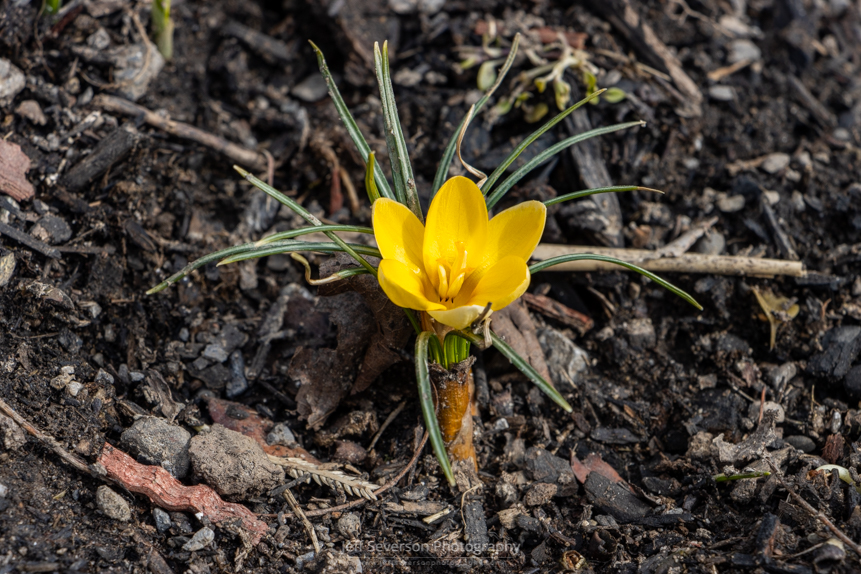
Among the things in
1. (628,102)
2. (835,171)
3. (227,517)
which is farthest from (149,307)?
(835,171)

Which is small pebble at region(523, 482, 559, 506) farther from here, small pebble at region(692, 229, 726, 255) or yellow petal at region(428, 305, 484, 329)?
small pebble at region(692, 229, 726, 255)

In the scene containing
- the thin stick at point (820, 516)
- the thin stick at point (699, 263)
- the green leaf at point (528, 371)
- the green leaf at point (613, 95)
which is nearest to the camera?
the thin stick at point (820, 516)

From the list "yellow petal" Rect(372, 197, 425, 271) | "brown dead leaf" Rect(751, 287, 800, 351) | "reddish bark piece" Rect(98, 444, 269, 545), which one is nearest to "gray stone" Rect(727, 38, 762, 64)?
"brown dead leaf" Rect(751, 287, 800, 351)

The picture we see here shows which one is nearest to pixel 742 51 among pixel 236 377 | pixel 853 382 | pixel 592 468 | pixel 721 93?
pixel 721 93

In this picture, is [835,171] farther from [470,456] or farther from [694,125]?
[470,456]

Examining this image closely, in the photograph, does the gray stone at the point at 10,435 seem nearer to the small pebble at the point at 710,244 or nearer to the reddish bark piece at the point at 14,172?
the reddish bark piece at the point at 14,172

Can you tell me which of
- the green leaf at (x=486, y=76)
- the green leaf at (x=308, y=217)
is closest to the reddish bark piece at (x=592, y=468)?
the green leaf at (x=308, y=217)
